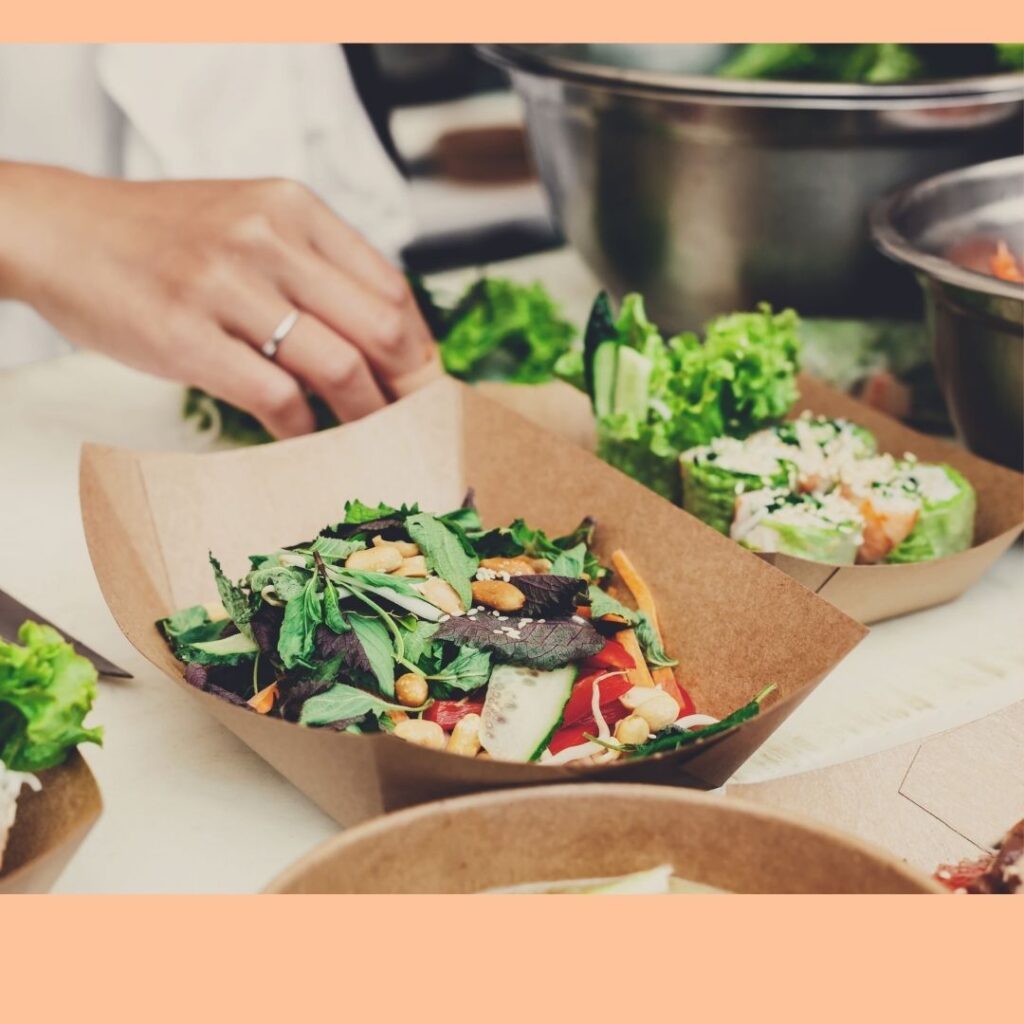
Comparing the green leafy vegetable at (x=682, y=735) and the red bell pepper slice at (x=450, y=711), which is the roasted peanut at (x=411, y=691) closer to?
the red bell pepper slice at (x=450, y=711)

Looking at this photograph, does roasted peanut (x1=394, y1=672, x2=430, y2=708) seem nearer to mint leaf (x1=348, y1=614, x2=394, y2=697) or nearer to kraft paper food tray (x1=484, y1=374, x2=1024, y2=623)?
mint leaf (x1=348, y1=614, x2=394, y2=697)

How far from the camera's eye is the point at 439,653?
132 cm

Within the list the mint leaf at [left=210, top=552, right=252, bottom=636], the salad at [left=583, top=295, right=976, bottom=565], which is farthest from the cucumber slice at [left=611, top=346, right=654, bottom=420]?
the mint leaf at [left=210, top=552, right=252, bottom=636]

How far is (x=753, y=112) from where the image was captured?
1942 mm

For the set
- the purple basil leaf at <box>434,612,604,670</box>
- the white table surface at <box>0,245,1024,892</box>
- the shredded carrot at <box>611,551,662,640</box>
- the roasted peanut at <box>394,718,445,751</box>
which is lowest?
the white table surface at <box>0,245,1024,892</box>

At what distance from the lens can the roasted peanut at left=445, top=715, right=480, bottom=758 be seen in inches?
47.9

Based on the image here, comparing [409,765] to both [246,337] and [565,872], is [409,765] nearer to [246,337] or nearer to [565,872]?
[565,872]

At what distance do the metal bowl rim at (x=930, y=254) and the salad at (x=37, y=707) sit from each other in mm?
1218

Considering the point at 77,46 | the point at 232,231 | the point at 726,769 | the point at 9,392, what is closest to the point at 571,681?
the point at 726,769

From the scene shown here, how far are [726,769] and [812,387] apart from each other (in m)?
0.98

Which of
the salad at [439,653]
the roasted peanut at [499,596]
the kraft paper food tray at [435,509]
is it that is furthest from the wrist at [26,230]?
the roasted peanut at [499,596]

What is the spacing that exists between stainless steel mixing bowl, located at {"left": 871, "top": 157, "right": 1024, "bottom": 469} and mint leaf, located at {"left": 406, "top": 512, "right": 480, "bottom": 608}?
0.76 metres

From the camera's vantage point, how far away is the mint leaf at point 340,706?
1.20 metres

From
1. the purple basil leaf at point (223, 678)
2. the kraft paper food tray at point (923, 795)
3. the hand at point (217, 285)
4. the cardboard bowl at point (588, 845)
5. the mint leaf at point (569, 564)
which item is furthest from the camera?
the hand at point (217, 285)
